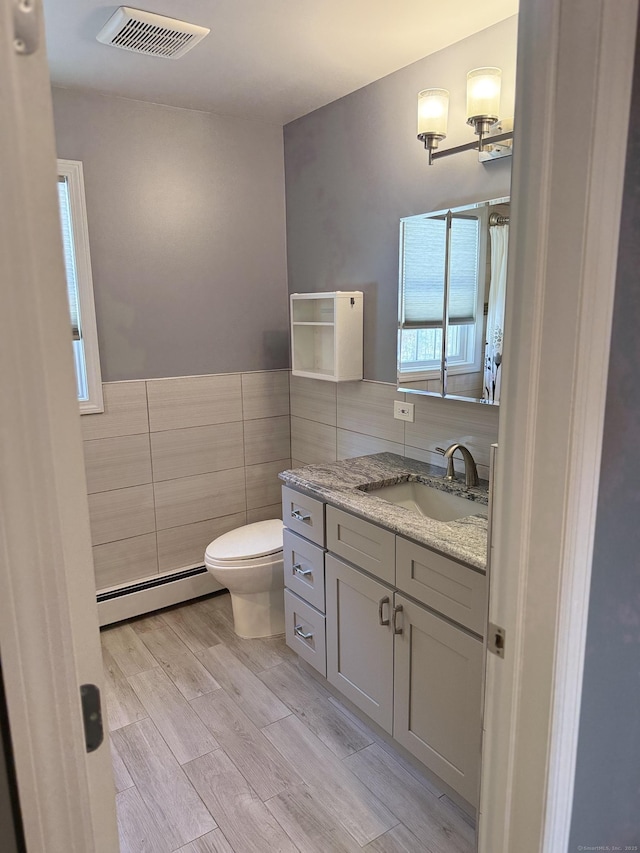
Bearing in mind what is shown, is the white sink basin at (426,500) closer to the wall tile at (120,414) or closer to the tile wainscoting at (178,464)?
the tile wainscoting at (178,464)

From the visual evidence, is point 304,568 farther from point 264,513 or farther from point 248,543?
point 264,513

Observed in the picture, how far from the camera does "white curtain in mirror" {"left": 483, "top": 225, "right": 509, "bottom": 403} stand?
214cm

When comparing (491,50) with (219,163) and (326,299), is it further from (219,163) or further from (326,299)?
(219,163)

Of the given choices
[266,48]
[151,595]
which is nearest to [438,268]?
[266,48]

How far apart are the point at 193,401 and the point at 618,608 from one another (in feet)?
7.79

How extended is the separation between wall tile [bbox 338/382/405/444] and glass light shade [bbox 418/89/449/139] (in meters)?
1.04

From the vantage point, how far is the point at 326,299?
2.91 m

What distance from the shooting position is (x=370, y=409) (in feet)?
9.22

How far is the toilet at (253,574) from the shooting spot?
2.71 meters

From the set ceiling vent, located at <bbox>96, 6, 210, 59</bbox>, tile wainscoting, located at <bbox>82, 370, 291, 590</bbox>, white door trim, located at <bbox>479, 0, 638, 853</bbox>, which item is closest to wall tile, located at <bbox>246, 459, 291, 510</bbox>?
tile wainscoting, located at <bbox>82, 370, 291, 590</bbox>

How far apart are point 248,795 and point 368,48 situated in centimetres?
267

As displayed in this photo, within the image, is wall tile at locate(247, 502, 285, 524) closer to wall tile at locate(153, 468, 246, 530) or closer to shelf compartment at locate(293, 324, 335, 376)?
wall tile at locate(153, 468, 246, 530)

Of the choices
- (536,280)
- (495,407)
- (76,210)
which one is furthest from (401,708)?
(76,210)

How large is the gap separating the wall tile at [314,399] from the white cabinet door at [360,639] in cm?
101
